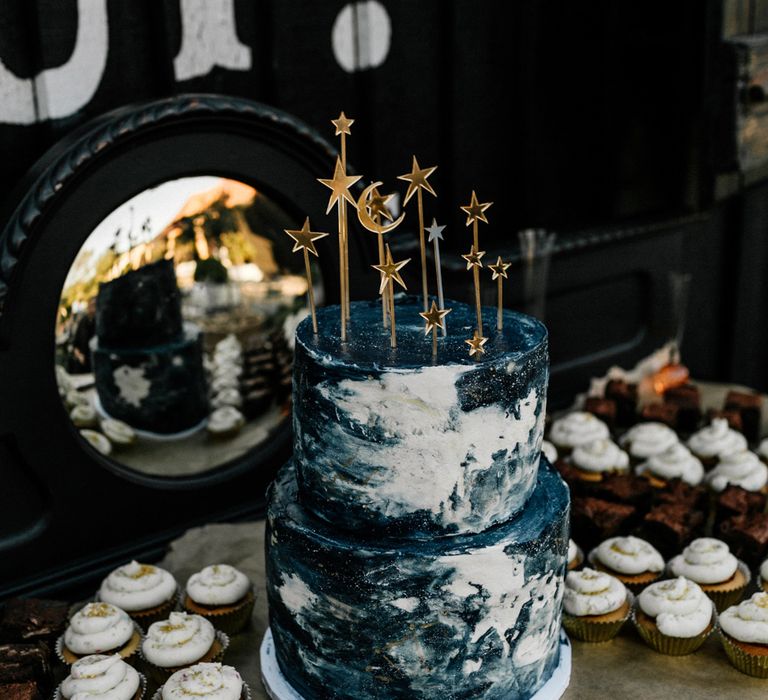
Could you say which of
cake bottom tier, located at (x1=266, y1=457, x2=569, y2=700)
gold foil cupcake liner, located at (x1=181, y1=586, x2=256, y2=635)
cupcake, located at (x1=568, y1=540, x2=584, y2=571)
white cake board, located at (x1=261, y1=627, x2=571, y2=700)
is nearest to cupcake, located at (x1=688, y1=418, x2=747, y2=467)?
cupcake, located at (x1=568, y1=540, x2=584, y2=571)

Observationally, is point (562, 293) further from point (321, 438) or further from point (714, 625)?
point (321, 438)

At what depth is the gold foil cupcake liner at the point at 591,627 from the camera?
2.40 m

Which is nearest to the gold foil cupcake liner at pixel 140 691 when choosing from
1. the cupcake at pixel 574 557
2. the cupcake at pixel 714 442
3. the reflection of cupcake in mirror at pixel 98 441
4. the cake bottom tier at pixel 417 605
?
the cake bottom tier at pixel 417 605

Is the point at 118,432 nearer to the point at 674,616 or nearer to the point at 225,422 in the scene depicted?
the point at 225,422

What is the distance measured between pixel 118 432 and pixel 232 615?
0.62 meters

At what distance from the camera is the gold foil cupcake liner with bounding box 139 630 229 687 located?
221 centimetres

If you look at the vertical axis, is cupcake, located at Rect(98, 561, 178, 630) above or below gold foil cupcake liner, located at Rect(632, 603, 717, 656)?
above

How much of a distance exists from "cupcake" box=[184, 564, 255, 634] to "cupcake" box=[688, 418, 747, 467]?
1.64 m

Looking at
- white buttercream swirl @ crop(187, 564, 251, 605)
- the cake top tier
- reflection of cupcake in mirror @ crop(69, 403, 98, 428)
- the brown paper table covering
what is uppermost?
the cake top tier

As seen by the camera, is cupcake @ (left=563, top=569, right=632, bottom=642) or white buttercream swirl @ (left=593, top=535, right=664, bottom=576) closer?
cupcake @ (left=563, top=569, right=632, bottom=642)

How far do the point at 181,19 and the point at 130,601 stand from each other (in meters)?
1.58

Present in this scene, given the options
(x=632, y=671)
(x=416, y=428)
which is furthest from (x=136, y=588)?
(x=632, y=671)

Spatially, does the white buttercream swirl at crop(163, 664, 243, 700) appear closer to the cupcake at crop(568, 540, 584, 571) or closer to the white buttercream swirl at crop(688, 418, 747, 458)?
the cupcake at crop(568, 540, 584, 571)

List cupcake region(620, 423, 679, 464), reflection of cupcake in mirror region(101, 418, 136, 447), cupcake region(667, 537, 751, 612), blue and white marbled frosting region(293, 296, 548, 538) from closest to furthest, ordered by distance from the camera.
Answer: blue and white marbled frosting region(293, 296, 548, 538)
cupcake region(667, 537, 751, 612)
reflection of cupcake in mirror region(101, 418, 136, 447)
cupcake region(620, 423, 679, 464)
